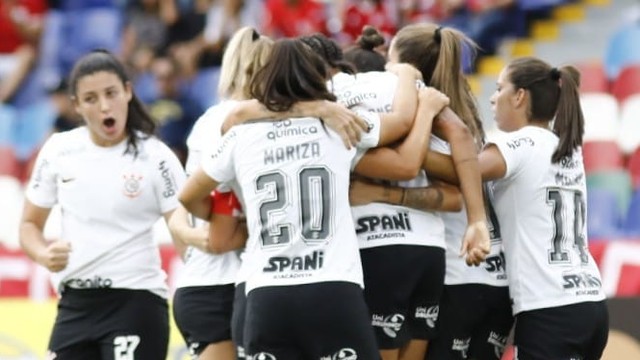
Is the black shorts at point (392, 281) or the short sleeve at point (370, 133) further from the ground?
the short sleeve at point (370, 133)

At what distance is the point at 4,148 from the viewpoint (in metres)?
13.8

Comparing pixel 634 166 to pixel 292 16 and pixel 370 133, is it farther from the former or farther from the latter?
pixel 370 133

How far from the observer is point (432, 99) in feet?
21.8

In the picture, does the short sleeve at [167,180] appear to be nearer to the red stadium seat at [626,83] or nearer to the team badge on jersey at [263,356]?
the team badge on jersey at [263,356]

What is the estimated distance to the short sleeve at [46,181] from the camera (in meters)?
7.51

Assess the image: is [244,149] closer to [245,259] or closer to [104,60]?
[245,259]

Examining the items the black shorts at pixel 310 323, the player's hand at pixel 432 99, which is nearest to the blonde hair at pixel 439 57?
the player's hand at pixel 432 99

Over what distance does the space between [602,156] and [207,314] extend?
17.8ft

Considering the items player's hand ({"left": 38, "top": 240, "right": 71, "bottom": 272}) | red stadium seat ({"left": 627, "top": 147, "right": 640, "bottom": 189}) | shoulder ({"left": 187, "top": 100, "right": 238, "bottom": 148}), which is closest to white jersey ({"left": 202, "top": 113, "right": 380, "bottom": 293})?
shoulder ({"left": 187, "top": 100, "right": 238, "bottom": 148})

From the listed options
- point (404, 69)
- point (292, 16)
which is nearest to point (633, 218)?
point (292, 16)

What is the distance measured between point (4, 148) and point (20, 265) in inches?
114

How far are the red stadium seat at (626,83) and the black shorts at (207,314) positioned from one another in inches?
238

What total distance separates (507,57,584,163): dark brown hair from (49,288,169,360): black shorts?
6.87 ft

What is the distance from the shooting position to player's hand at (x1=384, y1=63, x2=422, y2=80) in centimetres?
675
